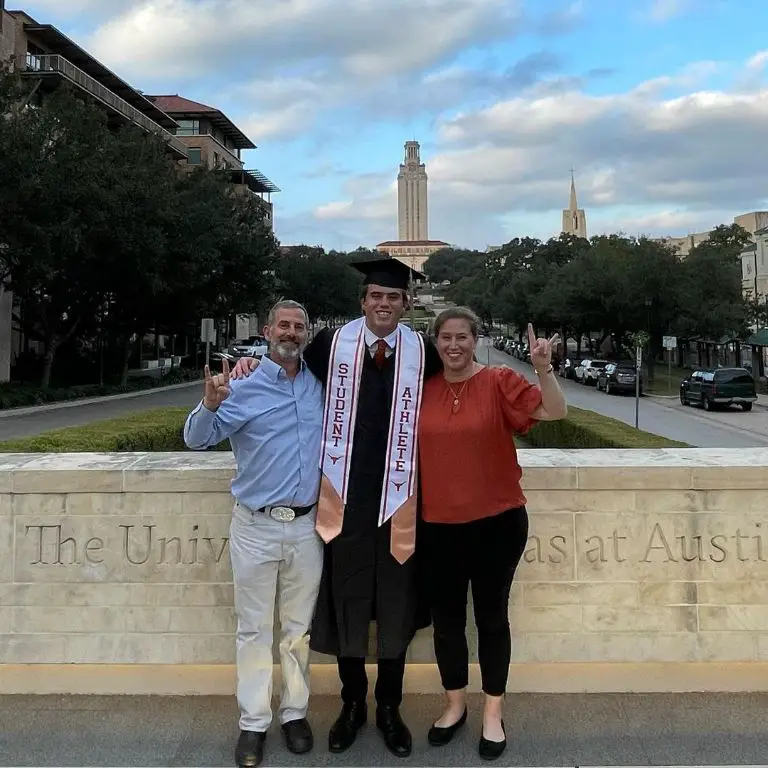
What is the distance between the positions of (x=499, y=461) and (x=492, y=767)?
129cm

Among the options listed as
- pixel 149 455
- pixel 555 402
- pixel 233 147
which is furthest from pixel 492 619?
pixel 233 147

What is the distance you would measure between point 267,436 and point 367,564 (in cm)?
72

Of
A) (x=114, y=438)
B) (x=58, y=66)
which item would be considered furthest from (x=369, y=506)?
(x=58, y=66)

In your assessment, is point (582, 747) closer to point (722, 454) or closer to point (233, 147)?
point (722, 454)

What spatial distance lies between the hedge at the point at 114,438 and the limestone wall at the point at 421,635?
3222mm

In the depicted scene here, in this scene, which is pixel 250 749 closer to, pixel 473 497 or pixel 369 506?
pixel 369 506

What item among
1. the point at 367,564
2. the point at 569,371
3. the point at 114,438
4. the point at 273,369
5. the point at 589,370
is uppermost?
the point at 273,369

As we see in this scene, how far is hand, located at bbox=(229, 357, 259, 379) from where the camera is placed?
3.39 metres

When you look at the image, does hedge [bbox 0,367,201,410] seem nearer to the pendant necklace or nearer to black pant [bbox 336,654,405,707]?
black pant [bbox 336,654,405,707]

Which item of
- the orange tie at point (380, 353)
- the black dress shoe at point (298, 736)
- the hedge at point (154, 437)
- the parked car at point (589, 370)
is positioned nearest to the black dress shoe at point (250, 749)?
the black dress shoe at point (298, 736)

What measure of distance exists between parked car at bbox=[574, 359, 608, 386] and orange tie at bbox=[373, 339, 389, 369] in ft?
141

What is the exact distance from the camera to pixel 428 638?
394 cm

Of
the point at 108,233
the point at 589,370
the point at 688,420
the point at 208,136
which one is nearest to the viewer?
the point at 688,420

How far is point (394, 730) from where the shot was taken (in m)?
3.36
